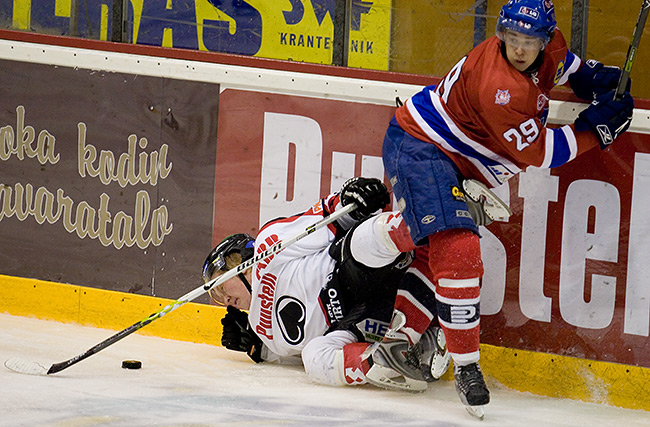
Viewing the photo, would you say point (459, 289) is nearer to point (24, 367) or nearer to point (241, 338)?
point (241, 338)

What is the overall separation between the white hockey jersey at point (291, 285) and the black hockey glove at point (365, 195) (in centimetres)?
11

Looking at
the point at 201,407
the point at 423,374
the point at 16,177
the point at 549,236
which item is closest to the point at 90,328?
the point at 16,177

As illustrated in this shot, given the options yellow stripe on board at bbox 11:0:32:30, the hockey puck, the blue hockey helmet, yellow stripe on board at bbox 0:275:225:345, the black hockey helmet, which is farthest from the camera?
yellow stripe on board at bbox 11:0:32:30

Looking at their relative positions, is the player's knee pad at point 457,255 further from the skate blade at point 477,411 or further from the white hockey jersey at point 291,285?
the white hockey jersey at point 291,285

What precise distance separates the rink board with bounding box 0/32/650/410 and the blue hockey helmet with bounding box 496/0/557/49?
47 cm

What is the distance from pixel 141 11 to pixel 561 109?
1775mm

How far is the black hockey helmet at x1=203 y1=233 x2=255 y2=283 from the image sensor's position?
4027 millimetres

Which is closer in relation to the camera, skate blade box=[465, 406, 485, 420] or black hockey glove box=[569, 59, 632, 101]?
skate blade box=[465, 406, 485, 420]

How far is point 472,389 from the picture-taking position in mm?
3338

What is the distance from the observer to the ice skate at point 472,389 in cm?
333

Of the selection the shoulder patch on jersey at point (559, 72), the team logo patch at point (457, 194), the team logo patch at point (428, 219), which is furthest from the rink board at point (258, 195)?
the team logo patch at point (428, 219)

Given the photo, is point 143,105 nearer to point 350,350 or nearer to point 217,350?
point 217,350

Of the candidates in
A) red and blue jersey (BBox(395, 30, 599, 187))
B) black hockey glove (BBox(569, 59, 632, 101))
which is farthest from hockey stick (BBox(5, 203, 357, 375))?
black hockey glove (BBox(569, 59, 632, 101))

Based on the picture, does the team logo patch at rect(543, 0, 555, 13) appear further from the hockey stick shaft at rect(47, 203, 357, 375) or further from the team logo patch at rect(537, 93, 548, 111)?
the hockey stick shaft at rect(47, 203, 357, 375)
